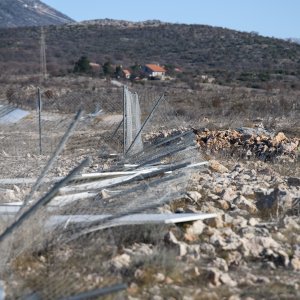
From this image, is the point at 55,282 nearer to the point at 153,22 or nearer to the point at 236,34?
the point at 236,34

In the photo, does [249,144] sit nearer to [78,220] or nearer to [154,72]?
[78,220]

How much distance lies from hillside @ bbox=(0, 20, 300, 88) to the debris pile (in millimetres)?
35105

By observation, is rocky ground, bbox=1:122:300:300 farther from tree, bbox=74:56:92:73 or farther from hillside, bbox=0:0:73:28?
hillside, bbox=0:0:73:28

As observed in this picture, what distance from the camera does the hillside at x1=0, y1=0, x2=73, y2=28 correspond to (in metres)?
136

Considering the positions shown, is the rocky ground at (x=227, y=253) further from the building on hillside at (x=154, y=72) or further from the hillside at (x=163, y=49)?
the building on hillside at (x=154, y=72)

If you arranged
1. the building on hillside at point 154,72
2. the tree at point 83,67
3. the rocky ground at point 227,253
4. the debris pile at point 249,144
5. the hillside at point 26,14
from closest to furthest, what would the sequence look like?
the rocky ground at point 227,253
the debris pile at point 249,144
the building on hillside at point 154,72
the tree at point 83,67
the hillside at point 26,14

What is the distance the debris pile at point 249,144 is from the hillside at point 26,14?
121 metres

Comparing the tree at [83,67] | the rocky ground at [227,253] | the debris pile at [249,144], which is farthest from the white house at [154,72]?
the rocky ground at [227,253]

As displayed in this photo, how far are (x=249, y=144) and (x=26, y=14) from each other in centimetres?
13708

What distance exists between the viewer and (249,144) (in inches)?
529

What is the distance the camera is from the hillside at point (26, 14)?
136 m

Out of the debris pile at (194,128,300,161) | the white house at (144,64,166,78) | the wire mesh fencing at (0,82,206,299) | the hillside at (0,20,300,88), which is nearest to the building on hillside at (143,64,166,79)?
the white house at (144,64,166,78)

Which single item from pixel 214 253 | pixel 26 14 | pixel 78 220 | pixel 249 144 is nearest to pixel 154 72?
pixel 249 144

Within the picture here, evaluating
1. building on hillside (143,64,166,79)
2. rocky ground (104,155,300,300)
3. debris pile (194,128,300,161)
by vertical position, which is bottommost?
building on hillside (143,64,166,79)
